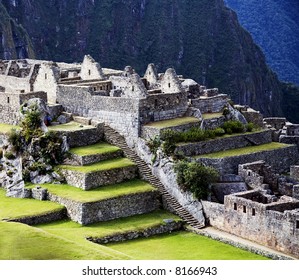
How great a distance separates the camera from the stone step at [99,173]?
40969 millimetres

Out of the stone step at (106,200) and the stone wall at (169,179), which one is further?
the stone wall at (169,179)

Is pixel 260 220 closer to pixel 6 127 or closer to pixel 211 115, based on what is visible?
pixel 211 115

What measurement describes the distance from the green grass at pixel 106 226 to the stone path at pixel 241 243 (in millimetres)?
1646

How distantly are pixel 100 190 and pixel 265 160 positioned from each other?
337 inches


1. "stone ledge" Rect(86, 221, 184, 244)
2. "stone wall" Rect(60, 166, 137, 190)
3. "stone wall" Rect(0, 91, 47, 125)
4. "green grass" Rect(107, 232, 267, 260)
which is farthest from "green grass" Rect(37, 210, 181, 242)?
"stone wall" Rect(0, 91, 47, 125)

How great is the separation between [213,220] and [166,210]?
2.38 meters

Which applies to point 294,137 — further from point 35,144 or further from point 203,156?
point 35,144

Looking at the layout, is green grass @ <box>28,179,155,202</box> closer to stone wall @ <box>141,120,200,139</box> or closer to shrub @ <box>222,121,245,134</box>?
stone wall @ <box>141,120,200,139</box>

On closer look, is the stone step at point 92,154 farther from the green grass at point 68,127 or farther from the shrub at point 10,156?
the shrub at point 10,156

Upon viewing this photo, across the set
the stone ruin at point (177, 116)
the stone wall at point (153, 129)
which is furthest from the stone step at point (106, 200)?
the stone wall at point (153, 129)

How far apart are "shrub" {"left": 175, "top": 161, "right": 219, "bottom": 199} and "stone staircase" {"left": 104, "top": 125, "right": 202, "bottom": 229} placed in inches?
32.0

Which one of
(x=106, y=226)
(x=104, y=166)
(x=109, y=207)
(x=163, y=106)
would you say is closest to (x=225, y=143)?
(x=163, y=106)

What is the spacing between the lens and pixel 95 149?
43.3 metres

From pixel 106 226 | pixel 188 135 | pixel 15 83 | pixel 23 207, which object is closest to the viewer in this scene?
pixel 106 226
